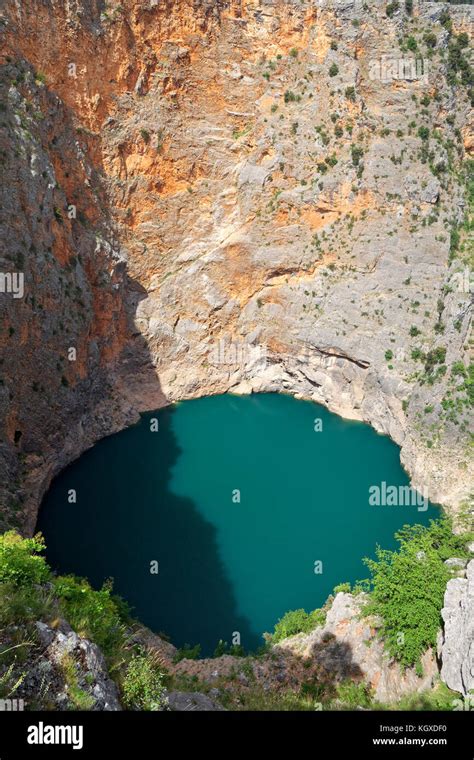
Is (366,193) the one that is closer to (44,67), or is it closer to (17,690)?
(44,67)

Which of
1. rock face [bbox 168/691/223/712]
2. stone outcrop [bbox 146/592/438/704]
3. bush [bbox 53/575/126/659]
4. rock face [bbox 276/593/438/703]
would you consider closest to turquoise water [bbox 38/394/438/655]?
stone outcrop [bbox 146/592/438/704]

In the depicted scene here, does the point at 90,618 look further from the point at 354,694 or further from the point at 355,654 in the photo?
the point at 355,654

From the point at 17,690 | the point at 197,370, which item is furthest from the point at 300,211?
the point at 17,690

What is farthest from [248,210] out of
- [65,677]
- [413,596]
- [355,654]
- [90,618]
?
[65,677]

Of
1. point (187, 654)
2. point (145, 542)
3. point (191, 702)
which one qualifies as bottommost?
point (187, 654)

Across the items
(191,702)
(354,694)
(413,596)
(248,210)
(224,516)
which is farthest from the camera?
(248,210)
